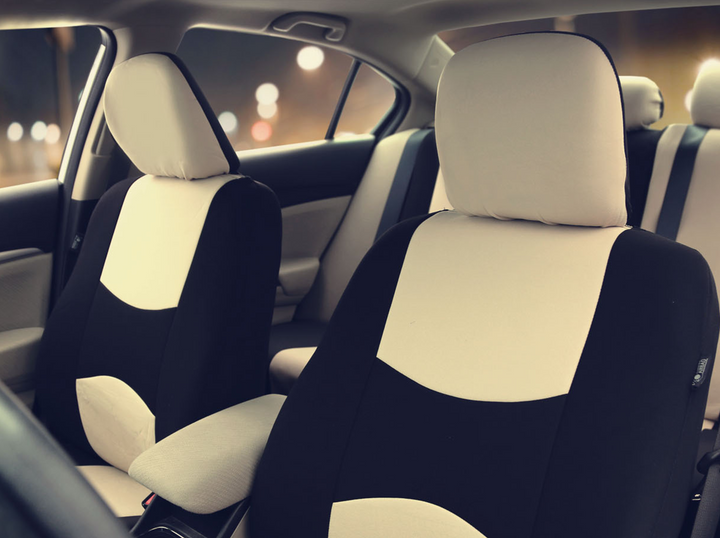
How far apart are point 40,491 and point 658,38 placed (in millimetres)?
2490

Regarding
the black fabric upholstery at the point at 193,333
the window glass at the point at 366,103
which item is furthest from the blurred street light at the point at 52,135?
the window glass at the point at 366,103

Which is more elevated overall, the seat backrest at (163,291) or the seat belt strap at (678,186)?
the seat belt strap at (678,186)

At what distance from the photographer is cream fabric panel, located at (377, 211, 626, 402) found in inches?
36.4

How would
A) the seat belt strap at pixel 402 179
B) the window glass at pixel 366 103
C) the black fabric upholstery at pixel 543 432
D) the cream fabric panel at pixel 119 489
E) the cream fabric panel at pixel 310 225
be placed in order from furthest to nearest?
1. the window glass at pixel 366 103
2. the cream fabric panel at pixel 310 225
3. the seat belt strap at pixel 402 179
4. the cream fabric panel at pixel 119 489
5. the black fabric upholstery at pixel 543 432

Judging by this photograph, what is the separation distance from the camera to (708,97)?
1.73 m

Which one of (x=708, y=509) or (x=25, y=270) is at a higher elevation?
(x=708, y=509)

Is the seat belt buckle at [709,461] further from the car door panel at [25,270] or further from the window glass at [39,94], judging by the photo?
the window glass at [39,94]

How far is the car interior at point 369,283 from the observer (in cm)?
86

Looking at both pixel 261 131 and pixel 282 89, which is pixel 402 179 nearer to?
pixel 261 131

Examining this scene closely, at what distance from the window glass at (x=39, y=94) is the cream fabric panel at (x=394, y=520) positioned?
5.09 feet

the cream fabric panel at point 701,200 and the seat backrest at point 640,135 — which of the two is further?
the seat backrest at point 640,135

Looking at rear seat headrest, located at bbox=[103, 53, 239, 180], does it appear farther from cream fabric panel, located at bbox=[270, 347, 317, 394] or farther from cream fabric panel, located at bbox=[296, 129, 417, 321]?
cream fabric panel, located at bbox=[296, 129, 417, 321]

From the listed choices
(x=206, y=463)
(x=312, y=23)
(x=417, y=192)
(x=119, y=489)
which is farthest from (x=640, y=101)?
(x=119, y=489)

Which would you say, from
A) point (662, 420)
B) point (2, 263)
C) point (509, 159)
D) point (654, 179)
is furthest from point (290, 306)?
point (662, 420)
